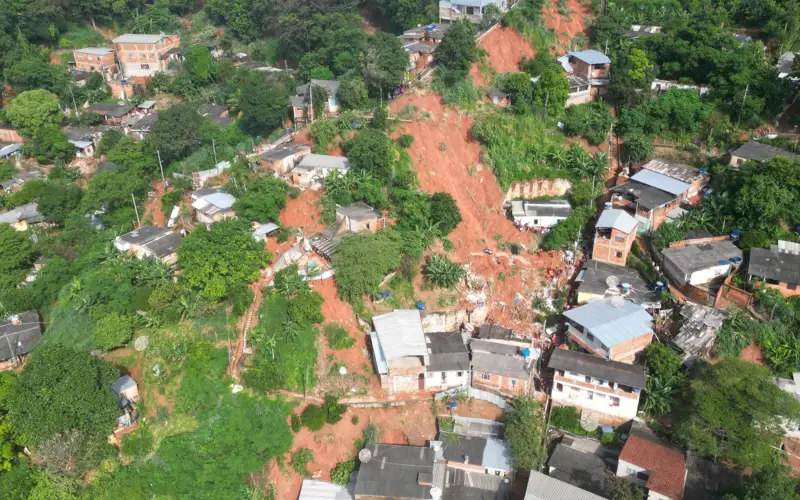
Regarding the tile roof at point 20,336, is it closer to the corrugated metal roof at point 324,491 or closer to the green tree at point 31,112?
the corrugated metal roof at point 324,491

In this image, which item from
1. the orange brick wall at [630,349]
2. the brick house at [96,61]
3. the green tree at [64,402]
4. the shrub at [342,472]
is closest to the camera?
the green tree at [64,402]

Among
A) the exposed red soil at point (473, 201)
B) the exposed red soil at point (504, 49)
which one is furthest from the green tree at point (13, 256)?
the exposed red soil at point (504, 49)

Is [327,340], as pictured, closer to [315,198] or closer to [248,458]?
[248,458]

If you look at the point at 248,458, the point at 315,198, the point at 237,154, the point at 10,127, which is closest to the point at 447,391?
the point at 248,458

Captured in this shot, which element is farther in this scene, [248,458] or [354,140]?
[354,140]

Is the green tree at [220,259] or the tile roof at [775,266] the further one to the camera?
the tile roof at [775,266]

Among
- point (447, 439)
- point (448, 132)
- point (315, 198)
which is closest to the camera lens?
point (447, 439)
